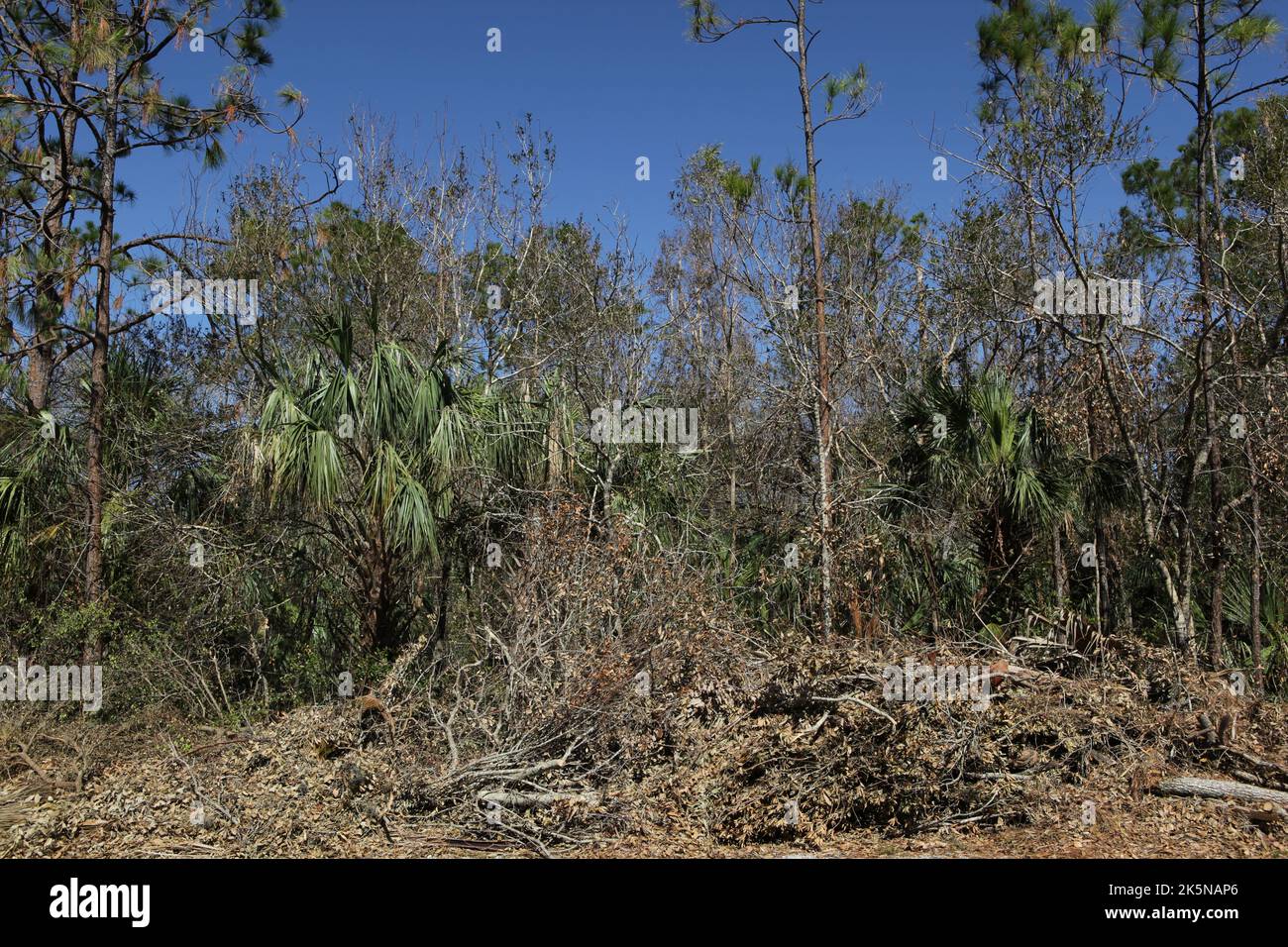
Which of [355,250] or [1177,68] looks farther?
[355,250]

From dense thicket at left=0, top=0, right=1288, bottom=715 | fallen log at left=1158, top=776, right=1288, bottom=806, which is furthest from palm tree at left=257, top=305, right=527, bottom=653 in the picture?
fallen log at left=1158, top=776, right=1288, bottom=806

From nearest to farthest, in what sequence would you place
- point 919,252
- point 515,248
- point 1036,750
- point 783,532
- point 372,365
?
1. point 1036,750
2. point 372,365
3. point 783,532
4. point 515,248
5. point 919,252

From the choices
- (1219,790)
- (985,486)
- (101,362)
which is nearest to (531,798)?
(1219,790)

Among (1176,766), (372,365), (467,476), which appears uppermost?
(372,365)

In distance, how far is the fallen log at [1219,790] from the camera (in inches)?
231

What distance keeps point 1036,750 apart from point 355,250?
454 inches

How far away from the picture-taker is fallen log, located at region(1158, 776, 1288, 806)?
19.2 feet

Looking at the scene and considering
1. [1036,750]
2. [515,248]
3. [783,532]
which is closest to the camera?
[1036,750]

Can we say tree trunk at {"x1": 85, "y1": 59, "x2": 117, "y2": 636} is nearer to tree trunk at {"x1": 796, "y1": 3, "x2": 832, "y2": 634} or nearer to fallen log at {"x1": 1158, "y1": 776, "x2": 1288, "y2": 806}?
tree trunk at {"x1": 796, "y1": 3, "x2": 832, "y2": 634}

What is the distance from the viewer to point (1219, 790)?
235 inches

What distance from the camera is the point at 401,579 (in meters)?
9.24

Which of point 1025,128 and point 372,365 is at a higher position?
point 1025,128

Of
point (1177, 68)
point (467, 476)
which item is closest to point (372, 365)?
point (467, 476)

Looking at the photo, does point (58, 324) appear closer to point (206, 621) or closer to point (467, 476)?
point (206, 621)
